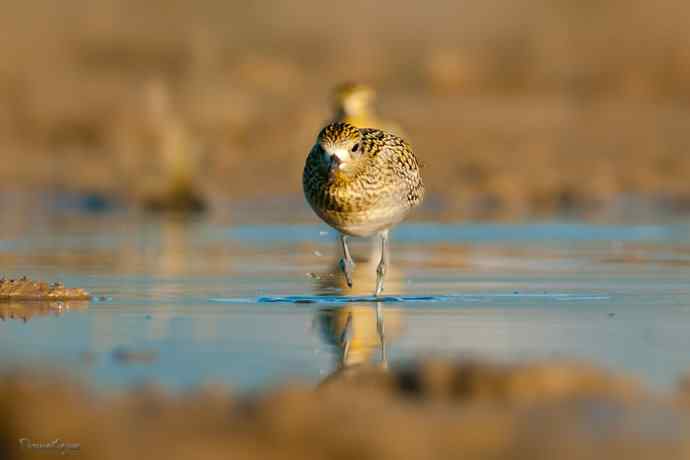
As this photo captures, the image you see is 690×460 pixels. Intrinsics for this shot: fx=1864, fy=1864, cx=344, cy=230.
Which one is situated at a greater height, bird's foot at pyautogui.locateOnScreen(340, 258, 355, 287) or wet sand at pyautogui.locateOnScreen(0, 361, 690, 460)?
bird's foot at pyautogui.locateOnScreen(340, 258, 355, 287)

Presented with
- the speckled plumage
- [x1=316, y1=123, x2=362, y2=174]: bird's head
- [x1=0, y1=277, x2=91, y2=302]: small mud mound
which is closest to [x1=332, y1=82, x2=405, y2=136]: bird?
the speckled plumage

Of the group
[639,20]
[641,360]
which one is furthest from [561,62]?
[641,360]

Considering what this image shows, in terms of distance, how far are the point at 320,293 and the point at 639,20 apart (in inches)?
960

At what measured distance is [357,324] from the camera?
421 inches

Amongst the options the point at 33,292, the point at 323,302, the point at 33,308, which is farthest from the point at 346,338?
the point at 33,292

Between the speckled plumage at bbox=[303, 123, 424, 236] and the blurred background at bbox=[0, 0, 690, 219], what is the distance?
23.8 ft

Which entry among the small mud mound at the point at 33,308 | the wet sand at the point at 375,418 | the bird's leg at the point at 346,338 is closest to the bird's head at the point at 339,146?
the bird's leg at the point at 346,338

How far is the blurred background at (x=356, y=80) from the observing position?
22250 millimetres

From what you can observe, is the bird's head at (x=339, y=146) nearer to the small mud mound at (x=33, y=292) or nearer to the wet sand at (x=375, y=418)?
the small mud mound at (x=33, y=292)

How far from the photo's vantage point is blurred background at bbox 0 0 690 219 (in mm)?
22250

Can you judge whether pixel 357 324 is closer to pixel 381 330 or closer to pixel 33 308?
pixel 381 330

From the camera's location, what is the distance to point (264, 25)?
35.2 meters

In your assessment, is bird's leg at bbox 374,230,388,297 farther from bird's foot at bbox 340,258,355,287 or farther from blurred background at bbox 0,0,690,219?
blurred background at bbox 0,0,690,219

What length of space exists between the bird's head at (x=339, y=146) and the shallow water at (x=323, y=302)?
88 centimetres
